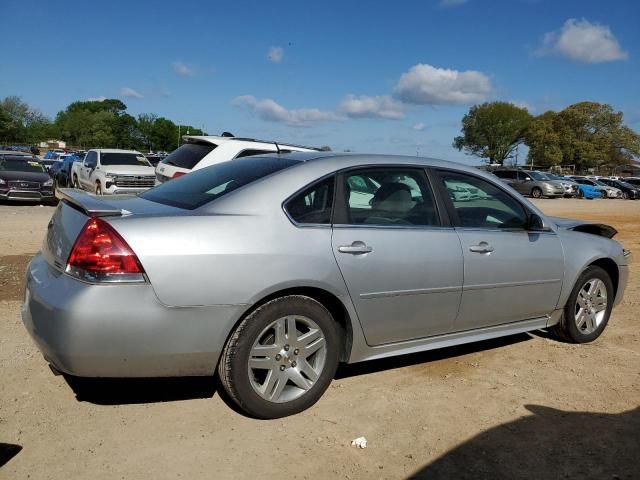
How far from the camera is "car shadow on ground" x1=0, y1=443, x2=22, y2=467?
9.53ft

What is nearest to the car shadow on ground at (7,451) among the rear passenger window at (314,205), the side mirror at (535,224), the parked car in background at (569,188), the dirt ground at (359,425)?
the dirt ground at (359,425)

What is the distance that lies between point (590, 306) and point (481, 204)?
1.49 metres

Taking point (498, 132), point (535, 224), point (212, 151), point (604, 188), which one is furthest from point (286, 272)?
point (498, 132)

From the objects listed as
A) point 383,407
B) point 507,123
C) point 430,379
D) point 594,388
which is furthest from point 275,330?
point 507,123

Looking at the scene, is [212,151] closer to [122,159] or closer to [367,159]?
[367,159]

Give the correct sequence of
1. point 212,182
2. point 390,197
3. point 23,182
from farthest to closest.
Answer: point 23,182 → point 390,197 → point 212,182

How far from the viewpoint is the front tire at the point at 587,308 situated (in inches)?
195

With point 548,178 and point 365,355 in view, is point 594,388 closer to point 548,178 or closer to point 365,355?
point 365,355

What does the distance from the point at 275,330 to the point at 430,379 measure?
4.50 feet

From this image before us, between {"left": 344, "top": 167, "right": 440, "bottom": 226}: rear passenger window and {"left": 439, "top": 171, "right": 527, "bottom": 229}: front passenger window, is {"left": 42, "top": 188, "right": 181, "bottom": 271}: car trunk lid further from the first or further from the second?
{"left": 439, "top": 171, "right": 527, "bottom": 229}: front passenger window

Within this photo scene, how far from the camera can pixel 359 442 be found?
3.21 m

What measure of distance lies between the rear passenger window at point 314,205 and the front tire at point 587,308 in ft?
8.01

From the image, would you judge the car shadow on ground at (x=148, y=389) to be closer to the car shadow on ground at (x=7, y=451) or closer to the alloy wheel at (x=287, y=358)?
the alloy wheel at (x=287, y=358)

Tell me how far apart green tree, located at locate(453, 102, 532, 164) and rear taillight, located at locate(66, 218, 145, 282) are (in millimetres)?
101631
